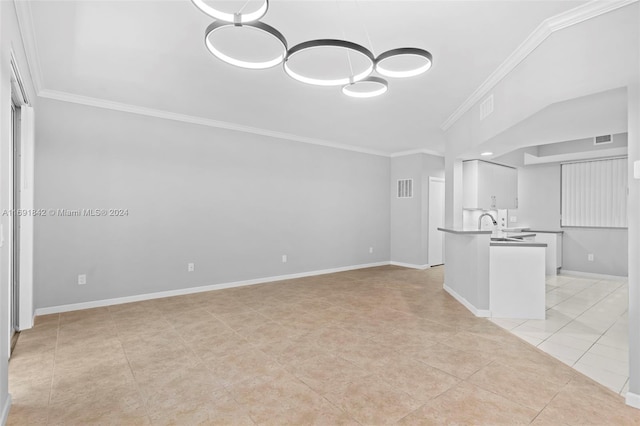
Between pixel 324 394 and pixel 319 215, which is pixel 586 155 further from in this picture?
pixel 324 394

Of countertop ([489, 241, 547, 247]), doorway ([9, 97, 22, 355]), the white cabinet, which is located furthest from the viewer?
the white cabinet

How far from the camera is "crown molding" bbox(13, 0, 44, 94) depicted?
2338 millimetres

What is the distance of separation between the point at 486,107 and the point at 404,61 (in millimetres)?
1390

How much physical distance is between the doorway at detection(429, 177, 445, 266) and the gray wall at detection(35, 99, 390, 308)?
2086mm

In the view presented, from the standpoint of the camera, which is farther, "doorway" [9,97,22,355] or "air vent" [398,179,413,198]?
"air vent" [398,179,413,198]

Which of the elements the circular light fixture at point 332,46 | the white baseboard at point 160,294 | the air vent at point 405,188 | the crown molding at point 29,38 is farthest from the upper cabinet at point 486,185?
the crown molding at point 29,38

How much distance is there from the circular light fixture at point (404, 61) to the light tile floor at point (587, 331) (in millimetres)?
2773

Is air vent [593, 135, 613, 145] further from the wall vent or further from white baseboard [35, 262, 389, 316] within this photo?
white baseboard [35, 262, 389, 316]

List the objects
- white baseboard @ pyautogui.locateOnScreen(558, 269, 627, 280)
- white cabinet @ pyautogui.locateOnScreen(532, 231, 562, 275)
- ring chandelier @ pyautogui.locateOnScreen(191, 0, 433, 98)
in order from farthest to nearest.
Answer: white cabinet @ pyautogui.locateOnScreen(532, 231, 562, 275) → white baseboard @ pyautogui.locateOnScreen(558, 269, 627, 280) → ring chandelier @ pyautogui.locateOnScreen(191, 0, 433, 98)

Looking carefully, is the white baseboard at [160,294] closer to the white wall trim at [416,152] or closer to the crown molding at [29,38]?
the crown molding at [29,38]
